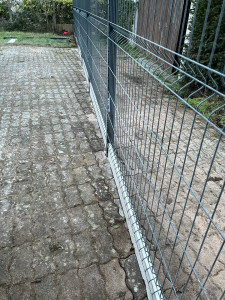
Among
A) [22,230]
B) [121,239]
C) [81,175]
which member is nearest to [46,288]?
[22,230]

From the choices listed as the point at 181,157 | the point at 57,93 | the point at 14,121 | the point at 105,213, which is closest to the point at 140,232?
the point at 105,213

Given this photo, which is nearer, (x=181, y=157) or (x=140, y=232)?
(x=140, y=232)

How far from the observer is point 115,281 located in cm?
196

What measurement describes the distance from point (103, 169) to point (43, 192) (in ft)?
2.69

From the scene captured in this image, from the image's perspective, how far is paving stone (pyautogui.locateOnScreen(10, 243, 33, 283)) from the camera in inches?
78.1

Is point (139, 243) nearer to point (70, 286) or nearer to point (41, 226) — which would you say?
point (70, 286)

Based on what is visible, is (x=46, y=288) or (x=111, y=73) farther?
(x=111, y=73)

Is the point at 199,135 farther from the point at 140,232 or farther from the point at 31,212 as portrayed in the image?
the point at 31,212

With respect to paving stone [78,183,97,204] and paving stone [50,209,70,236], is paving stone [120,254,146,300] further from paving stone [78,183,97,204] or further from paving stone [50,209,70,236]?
paving stone [78,183,97,204]

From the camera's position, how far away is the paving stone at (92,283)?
6.14 feet

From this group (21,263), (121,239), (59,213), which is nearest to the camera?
(21,263)

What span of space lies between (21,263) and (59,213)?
0.61 m

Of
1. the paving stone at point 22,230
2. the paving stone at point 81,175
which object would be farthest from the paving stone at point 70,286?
the paving stone at point 81,175

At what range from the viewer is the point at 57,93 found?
573cm
